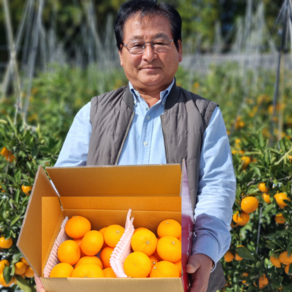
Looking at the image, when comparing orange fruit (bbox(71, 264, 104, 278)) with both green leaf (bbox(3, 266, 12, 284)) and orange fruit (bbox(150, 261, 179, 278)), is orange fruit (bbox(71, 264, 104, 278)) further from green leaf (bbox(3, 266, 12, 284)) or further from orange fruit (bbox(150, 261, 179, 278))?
green leaf (bbox(3, 266, 12, 284))

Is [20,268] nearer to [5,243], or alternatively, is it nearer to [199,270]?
[5,243]

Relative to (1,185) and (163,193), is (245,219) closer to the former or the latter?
(163,193)

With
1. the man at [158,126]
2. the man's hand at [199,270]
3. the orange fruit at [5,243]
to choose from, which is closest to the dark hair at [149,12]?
the man at [158,126]

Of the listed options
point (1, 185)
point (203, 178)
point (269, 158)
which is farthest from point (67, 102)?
point (203, 178)

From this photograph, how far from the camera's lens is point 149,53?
46.9 inches

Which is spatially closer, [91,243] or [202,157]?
[91,243]

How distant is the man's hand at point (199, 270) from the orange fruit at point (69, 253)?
13.1 inches

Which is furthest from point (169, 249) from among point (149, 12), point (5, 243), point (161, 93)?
point (5, 243)

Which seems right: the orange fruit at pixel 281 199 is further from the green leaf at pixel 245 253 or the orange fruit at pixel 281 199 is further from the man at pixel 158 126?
the man at pixel 158 126

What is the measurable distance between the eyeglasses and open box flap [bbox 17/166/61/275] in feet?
1.72

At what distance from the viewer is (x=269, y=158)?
1.67 m

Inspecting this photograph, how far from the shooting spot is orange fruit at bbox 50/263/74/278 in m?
0.95

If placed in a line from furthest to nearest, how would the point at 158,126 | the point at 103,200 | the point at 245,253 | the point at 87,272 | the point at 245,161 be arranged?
the point at 245,161 → the point at 245,253 → the point at 158,126 → the point at 103,200 → the point at 87,272

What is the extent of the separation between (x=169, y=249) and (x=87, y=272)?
0.75ft
